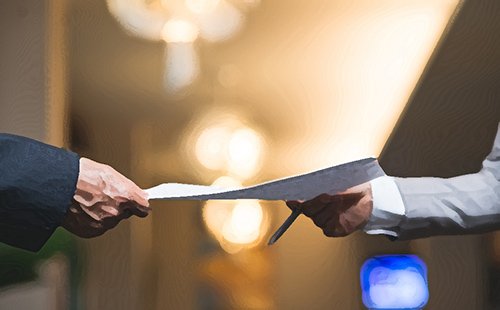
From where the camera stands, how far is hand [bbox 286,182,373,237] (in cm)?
88

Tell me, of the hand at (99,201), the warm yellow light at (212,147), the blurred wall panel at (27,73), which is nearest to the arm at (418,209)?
the hand at (99,201)

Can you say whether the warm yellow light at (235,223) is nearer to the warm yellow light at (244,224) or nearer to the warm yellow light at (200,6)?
the warm yellow light at (244,224)

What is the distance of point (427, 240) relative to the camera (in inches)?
84.0

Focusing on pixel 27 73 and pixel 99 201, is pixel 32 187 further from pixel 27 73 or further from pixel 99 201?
pixel 27 73

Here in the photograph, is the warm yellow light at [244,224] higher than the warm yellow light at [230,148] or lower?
lower

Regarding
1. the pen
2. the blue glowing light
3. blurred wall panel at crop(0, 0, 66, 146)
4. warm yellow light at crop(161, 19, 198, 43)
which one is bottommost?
the blue glowing light

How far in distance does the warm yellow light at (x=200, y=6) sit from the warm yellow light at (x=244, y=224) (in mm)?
542

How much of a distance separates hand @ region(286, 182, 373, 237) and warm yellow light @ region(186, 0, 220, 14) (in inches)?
48.4

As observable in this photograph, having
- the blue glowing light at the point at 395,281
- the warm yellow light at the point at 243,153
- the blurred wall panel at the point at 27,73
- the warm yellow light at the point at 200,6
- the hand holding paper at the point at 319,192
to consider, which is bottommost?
the blue glowing light at the point at 395,281

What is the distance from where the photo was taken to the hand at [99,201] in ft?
2.51

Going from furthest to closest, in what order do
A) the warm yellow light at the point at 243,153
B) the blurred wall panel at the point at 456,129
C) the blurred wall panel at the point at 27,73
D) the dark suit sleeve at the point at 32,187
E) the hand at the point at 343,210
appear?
the warm yellow light at the point at 243,153
the blurred wall panel at the point at 456,129
the blurred wall panel at the point at 27,73
the hand at the point at 343,210
the dark suit sleeve at the point at 32,187

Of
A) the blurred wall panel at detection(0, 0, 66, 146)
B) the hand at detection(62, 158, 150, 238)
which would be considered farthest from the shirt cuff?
the blurred wall panel at detection(0, 0, 66, 146)

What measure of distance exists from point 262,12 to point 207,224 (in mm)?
599

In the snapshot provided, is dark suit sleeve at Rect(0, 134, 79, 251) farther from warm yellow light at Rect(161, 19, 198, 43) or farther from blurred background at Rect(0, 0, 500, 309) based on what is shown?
warm yellow light at Rect(161, 19, 198, 43)
